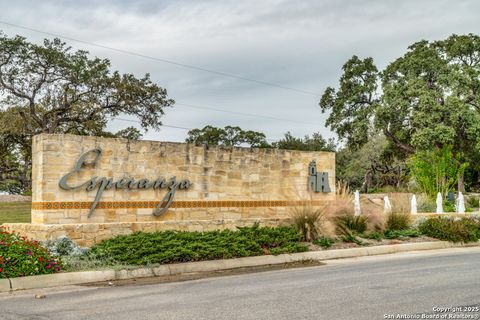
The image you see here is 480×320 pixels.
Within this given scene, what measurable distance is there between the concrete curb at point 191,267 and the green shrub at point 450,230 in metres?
0.64

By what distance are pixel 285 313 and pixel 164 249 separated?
5959 millimetres

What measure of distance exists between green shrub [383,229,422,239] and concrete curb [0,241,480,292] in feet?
2.73

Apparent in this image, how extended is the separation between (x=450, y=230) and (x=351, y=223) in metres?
3.52

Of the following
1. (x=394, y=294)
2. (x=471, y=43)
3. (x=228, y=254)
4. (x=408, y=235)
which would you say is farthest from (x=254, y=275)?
(x=471, y=43)

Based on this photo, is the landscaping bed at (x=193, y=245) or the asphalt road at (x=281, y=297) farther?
the landscaping bed at (x=193, y=245)

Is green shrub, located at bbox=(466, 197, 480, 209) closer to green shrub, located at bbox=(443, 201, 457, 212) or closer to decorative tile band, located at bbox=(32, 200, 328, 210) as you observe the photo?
green shrub, located at bbox=(443, 201, 457, 212)

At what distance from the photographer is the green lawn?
72.8 ft

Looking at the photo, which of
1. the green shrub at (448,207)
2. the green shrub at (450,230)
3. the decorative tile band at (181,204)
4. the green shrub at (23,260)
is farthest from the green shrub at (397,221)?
the green shrub at (23,260)

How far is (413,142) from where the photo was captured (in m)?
40.1

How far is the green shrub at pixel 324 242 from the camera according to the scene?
1595 centimetres

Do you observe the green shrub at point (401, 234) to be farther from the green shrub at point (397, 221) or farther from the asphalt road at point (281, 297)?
the asphalt road at point (281, 297)

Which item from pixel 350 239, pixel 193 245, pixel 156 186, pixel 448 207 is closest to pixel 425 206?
pixel 448 207

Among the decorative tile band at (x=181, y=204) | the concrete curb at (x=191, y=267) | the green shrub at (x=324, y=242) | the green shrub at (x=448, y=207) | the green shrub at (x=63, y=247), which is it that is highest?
the decorative tile band at (x=181, y=204)

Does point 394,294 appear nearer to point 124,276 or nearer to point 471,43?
point 124,276
